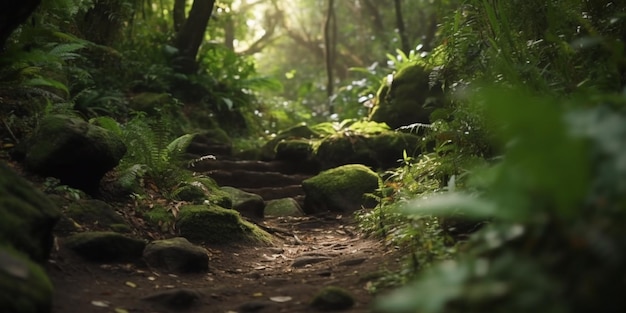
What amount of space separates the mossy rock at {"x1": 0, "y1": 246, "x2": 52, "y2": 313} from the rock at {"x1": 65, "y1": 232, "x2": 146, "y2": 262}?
113 cm

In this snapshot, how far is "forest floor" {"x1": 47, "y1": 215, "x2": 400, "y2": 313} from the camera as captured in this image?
3336 millimetres

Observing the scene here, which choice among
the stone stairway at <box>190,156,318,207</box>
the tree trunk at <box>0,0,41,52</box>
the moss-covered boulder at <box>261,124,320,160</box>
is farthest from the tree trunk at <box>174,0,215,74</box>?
the tree trunk at <box>0,0,41,52</box>

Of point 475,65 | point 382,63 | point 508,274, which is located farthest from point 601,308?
point 382,63

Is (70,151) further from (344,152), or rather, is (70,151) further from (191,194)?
(344,152)

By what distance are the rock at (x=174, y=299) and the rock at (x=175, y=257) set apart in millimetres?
748

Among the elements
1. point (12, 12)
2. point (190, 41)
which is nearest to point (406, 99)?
point (190, 41)

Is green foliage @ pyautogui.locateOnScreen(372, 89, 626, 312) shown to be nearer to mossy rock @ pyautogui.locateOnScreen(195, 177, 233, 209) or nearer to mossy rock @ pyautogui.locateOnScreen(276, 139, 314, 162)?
mossy rock @ pyautogui.locateOnScreen(195, 177, 233, 209)

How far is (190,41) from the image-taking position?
37.6ft

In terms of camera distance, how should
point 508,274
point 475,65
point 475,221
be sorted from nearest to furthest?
point 508,274 → point 475,221 → point 475,65

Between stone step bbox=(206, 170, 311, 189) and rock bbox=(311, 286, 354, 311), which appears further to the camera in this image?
stone step bbox=(206, 170, 311, 189)

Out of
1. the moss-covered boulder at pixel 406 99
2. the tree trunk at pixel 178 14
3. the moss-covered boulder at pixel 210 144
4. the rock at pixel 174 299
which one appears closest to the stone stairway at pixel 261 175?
the moss-covered boulder at pixel 210 144

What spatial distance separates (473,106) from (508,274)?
308 cm

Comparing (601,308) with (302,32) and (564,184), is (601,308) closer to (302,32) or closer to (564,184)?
(564,184)

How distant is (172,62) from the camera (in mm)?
11250
